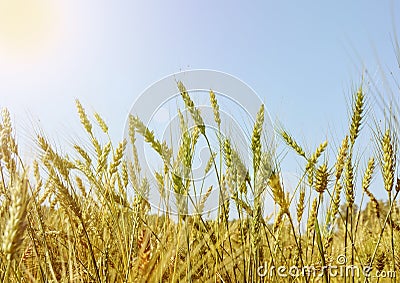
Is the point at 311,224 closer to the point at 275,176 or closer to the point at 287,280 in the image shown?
the point at 287,280

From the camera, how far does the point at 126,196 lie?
6.03ft

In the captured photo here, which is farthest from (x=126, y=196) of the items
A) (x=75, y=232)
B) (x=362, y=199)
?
(x=362, y=199)

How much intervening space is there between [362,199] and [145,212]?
0.88 meters

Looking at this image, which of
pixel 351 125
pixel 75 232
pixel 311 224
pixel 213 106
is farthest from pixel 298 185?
pixel 75 232

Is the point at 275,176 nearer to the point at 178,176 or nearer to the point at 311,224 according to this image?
the point at 178,176

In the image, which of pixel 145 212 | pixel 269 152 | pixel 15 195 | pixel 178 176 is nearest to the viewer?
pixel 15 195

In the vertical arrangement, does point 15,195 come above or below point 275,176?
below

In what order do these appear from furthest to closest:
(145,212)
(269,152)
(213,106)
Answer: (145,212)
(213,106)
(269,152)

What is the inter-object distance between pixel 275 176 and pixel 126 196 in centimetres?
68

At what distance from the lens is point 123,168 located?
190 centimetres

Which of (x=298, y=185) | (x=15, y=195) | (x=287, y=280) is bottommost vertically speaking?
(x=287, y=280)

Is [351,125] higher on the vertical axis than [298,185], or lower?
higher

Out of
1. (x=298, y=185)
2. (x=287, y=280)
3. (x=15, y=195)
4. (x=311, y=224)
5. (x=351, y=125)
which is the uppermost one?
(x=351, y=125)

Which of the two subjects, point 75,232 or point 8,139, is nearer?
point 8,139
